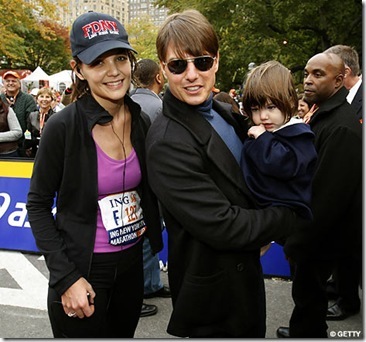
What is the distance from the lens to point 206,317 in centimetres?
199

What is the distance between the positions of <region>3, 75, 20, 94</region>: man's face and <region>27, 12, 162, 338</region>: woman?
19.5 ft

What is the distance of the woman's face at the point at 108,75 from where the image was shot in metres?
2.04

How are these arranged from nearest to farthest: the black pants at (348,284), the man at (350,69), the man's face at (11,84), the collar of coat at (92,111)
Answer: the collar of coat at (92,111) < the black pants at (348,284) < the man at (350,69) < the man's face at (11,84)

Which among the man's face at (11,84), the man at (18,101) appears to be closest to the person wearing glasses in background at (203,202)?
the man at (18,101)

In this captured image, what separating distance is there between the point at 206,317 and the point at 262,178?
0.68 metres

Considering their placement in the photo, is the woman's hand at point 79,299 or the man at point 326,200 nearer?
the woman's hand at point 79,299

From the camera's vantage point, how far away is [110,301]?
226 cm

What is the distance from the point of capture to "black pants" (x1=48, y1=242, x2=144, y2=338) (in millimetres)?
2088

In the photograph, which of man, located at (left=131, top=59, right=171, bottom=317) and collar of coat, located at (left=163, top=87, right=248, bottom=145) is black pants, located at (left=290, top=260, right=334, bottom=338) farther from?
collar of coat, located at (left=163, top=87, right=248, bottom=145)

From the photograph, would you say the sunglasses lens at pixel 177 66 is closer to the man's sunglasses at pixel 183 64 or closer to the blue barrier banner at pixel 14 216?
the man's sunglasses at pixel 183 64

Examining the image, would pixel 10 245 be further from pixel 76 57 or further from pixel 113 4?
pixel 113 4

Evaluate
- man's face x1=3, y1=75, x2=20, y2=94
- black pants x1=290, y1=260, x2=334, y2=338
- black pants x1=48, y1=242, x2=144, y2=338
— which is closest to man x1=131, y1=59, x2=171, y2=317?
black pants x1=290, y1=260, x2=334, y2=338

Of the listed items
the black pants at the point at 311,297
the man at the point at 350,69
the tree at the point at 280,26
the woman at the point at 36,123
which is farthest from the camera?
the tree at the point at 280,26

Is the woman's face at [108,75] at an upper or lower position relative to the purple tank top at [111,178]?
upper
